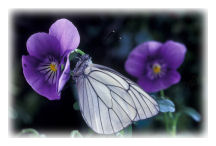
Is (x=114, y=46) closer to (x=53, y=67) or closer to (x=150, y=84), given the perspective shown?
(x=150, y=84)

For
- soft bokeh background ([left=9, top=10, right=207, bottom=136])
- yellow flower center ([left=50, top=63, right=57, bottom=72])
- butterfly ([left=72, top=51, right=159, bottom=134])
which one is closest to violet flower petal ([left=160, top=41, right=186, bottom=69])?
soft bokeh background ([left=9, top=10, right=207, bottom=136])

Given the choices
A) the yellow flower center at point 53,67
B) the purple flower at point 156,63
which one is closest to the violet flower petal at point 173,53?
the purple flower at point 156,63

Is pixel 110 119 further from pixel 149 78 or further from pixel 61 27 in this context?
pixel 149 78

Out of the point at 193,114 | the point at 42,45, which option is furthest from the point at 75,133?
the point at 193,114

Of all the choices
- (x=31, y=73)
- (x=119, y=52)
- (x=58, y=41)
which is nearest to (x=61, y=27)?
(x=58, y=41)

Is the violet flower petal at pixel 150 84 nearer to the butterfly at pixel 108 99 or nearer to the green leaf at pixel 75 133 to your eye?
the butterfly at pixel 108 99

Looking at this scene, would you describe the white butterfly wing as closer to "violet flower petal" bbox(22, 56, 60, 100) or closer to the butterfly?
the butterfly
